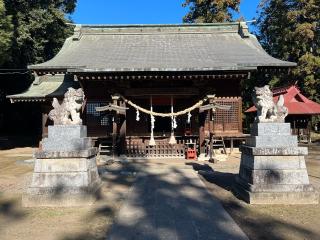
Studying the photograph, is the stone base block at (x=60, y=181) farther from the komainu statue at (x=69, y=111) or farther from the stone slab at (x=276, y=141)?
the stone slab at (x=276, y=141)

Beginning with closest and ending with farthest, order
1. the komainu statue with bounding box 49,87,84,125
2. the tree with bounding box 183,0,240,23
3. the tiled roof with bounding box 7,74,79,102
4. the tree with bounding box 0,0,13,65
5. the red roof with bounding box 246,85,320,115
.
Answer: the komainu statue with bounding box 49,87,84,125 → the tree with bounding box 0,0,13,65 → the tiled roof with bounding box 7,74,79,102 → the red roof with bounding box 246,85,320,115 → the tree with bounding box 183,0,240,23

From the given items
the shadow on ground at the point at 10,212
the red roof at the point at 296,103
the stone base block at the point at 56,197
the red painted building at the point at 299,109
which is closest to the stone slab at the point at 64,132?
the stone base block at the point at 56,197

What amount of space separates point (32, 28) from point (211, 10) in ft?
59.7

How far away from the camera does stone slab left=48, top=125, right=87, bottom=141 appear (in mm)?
7840

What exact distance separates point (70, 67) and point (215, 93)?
673cm

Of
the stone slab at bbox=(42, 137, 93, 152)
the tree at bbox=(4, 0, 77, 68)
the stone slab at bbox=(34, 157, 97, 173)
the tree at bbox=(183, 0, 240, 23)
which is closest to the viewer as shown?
the stone slab at bbox=(34, 157, 97, 173)

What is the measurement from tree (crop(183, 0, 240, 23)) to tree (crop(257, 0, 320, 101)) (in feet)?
13.5

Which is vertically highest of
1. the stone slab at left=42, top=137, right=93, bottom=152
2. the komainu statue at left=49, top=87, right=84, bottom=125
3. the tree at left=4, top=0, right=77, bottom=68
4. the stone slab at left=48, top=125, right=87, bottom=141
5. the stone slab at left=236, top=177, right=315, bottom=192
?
the tree at left=4, top=0, right=77, bottom=68

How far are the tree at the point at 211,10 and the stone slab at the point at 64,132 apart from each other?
91.5 ft

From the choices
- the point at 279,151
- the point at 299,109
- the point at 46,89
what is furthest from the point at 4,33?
the point at 299,109

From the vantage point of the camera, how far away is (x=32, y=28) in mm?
23625

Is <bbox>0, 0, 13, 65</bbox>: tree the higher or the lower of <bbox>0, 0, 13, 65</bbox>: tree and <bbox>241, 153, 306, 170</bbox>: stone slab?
the higher

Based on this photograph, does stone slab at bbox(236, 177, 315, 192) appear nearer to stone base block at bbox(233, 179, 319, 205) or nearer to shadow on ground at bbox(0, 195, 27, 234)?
stone base block at bbox(233, 179, 319, 205)

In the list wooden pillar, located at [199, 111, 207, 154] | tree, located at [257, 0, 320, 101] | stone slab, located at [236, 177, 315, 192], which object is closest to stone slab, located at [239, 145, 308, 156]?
stone slab, located at [236, 177, 315, 192]
